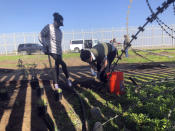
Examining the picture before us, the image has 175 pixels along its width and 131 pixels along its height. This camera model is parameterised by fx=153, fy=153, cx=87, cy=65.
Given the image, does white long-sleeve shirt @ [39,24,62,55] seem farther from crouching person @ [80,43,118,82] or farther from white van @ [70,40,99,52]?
white van @ [70,40,99,52]

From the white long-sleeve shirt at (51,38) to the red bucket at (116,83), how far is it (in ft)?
4.64

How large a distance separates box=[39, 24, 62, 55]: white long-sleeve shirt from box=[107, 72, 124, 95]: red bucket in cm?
141

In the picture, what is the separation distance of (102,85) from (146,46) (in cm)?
2206

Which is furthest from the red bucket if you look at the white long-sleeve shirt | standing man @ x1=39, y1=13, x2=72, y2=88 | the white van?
the white van

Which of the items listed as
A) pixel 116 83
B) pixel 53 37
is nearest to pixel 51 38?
pixel 53 37

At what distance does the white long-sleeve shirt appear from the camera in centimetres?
356

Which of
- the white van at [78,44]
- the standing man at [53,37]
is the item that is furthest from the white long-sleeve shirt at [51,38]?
the white van at [78,44]

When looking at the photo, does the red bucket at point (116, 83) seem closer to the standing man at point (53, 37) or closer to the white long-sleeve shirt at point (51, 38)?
the standing man at point (53, 37)

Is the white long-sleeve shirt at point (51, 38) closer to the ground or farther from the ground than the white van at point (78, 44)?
closer to the ground

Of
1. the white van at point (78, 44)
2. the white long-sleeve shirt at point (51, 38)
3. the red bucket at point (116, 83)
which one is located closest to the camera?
the red bucket at point (116, 83)

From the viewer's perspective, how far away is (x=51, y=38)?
141 inches

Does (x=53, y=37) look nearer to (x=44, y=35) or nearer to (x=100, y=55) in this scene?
(x=44, y=35)

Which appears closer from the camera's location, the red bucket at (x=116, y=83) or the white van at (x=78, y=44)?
the red bucket at (x=116, y=83)

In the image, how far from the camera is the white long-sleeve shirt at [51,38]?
3.56 meters
